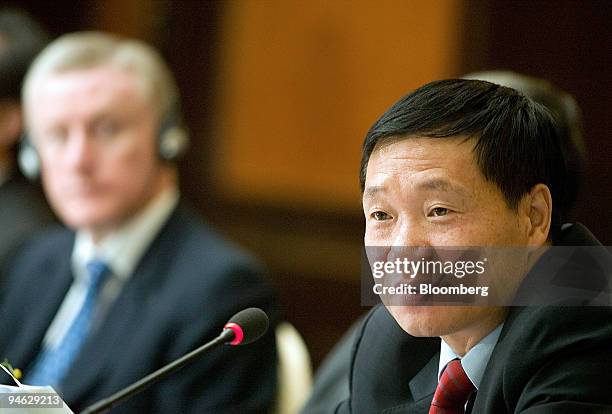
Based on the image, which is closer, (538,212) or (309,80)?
(538,212)

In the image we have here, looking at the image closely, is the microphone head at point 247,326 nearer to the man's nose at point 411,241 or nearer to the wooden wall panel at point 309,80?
the man's nose at point 411,241

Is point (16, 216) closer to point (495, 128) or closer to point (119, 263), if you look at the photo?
point (119, 263)

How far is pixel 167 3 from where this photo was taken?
10.00 feet

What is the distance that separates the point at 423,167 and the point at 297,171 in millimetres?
1908

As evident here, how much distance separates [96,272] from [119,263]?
0.04m

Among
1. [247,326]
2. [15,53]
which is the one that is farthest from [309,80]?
[247,326]

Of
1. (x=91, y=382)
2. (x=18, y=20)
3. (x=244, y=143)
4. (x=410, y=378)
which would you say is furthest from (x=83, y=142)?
(x=244, y=143)

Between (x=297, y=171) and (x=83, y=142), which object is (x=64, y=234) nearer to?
(x=83, y=142)

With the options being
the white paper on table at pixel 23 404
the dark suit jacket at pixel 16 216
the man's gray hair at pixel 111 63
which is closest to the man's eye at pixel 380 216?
the white paper on table at pixel 23 404

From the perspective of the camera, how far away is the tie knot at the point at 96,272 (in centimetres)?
161

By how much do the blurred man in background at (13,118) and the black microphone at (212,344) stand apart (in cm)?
127

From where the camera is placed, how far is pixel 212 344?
2.80 feet

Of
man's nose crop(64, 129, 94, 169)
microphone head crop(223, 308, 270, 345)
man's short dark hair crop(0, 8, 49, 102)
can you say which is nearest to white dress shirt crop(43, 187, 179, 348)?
man's nose crop(64, 129, 94, 169)

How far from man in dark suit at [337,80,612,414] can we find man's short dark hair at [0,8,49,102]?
1.47 metres
